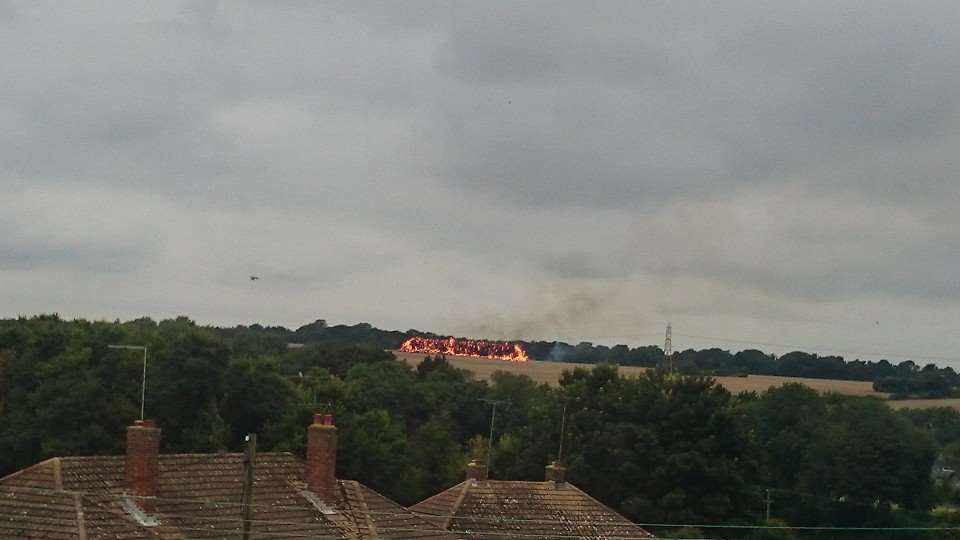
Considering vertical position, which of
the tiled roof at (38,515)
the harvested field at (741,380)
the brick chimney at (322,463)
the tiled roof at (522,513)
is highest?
the harvested field at (741,380)

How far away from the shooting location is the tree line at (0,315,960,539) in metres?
69.4

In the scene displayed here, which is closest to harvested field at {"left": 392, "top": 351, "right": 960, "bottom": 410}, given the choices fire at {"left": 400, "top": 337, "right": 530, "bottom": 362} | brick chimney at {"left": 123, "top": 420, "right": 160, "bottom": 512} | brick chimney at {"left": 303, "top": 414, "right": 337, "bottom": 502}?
fire at {"left": 400, "top": 337, "right": 530, "bottom": 362}

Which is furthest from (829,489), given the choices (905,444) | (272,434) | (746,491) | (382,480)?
(272,434)

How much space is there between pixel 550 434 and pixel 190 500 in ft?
141

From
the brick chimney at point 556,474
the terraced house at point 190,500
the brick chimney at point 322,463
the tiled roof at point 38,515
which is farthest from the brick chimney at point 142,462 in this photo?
the brick chimney at point 556,474

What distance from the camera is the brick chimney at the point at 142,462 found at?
32969mm

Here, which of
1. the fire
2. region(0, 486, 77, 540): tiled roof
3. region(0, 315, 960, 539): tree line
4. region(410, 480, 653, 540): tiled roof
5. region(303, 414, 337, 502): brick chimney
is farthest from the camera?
the fire

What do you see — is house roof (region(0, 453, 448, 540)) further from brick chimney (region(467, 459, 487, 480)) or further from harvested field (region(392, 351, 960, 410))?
harvested field (region(392, 351, 960, 410))

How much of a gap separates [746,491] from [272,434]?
1003 inches

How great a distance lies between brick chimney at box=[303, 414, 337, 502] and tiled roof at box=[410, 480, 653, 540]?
25.5ft

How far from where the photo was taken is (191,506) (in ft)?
110

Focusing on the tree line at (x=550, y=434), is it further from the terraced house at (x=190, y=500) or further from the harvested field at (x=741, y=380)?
the terraced house at (x=190, y=500)

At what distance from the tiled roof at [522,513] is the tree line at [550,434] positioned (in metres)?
20.2

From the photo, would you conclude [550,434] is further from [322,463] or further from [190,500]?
[190,500]
